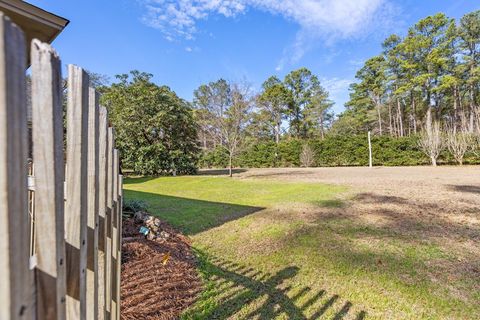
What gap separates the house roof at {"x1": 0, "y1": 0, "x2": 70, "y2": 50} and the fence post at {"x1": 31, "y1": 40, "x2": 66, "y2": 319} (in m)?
4.17

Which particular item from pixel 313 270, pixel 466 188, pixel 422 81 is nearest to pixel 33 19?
pixel 313 270

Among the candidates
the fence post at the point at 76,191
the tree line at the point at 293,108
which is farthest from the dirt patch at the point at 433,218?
the tree line at the point at 293,108

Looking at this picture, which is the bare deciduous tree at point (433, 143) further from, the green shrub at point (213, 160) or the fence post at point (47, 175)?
the fence post at point (47, 175)

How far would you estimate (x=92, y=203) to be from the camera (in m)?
1.02

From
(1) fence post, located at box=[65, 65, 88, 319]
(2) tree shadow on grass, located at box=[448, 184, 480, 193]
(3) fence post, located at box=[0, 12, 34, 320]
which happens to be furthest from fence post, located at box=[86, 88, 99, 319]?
(2) tree shadow on grass, located at box=[448, 184, 480, 193]

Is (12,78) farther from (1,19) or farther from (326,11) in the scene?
(326,11)

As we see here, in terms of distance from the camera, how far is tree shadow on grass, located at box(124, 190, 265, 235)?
528 cm

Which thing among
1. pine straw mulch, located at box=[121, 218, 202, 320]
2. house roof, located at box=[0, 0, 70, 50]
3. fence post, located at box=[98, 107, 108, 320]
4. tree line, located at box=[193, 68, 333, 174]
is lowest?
pine straw mulch, located at box=[121, 218, 202, 320]

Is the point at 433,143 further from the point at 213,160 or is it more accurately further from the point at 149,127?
the point at 149,127

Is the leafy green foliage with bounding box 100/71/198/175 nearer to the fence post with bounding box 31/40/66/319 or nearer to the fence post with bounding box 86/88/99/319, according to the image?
the fence post with bounding box 86/88/99/319

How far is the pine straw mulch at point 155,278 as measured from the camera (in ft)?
7.85

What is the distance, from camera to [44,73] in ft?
2.07

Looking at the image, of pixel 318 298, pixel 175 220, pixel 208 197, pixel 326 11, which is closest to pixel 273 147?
pixel 326 11

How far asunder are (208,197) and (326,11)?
38.9 feet
